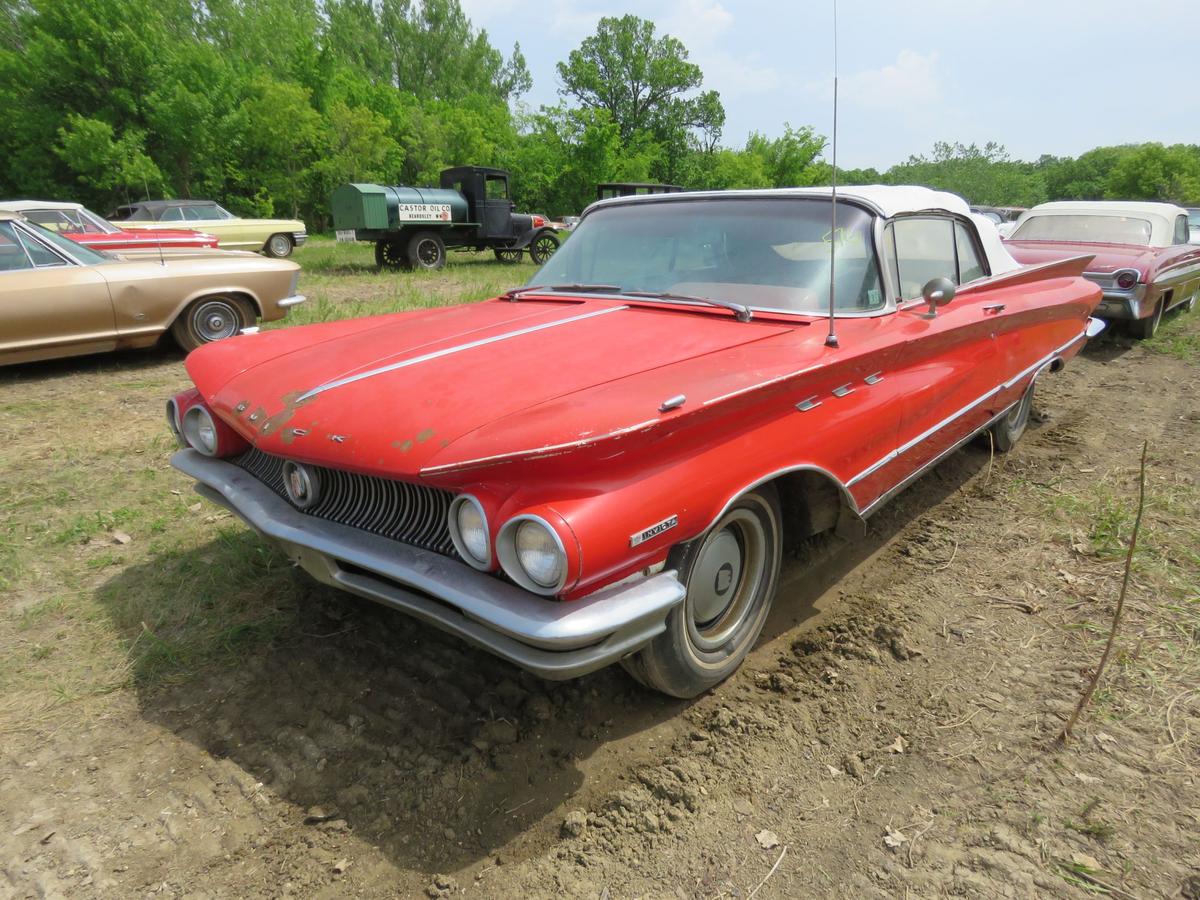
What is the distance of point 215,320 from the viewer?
6707 mm

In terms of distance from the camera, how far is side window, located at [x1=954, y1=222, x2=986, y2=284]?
11.9 feet

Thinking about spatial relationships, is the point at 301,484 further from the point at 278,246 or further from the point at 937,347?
the point at 278,246

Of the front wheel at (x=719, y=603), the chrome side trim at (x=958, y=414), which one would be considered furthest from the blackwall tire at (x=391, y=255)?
the front wheel at (x=719, y=603)

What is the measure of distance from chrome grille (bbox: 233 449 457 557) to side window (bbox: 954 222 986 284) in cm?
292

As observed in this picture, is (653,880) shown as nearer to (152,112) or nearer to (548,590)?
(548,590)

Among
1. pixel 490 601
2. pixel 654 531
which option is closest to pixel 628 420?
pixel 654 531

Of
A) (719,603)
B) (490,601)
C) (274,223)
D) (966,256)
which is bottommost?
(719,603)

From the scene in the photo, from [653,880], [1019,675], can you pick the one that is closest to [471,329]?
[653,880]

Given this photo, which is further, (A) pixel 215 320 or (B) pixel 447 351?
(A) pixel 215 320

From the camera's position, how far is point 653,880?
1.75 m

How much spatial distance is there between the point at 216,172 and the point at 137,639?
3038 cm

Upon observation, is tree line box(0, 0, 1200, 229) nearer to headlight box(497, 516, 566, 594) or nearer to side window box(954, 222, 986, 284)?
side window box(954, 222, 986, 284)

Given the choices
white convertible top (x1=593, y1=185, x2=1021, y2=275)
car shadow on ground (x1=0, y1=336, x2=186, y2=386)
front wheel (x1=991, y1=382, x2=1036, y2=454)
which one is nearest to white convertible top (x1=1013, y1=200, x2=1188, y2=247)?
front wheel (x1=991, y1=382, x2=1036, y2=454)

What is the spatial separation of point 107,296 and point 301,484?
16.7 ft
